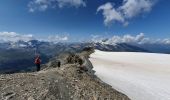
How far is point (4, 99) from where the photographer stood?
56.9 feet

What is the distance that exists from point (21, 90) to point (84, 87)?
5382 millimetres

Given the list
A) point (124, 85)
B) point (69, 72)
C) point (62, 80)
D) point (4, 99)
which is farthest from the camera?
point (124, 85)

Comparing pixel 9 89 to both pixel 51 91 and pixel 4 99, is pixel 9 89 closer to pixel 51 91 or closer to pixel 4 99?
pixel 4 99

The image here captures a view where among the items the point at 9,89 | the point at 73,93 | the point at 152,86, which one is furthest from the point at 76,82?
the point at 152,86

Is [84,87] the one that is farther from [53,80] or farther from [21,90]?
[21,90]

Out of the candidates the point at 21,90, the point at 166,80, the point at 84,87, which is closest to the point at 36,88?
the point at 21,90

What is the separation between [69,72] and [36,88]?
289 inches

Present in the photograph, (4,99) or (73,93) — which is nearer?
(4,99)

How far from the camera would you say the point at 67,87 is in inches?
814

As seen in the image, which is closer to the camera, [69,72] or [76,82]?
[76,82]

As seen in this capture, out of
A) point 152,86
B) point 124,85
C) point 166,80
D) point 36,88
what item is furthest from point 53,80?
point 166,80

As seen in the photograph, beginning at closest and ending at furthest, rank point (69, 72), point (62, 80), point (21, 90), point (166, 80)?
point (21, 90) < point (62, 80) < point (69, 72) < point (166, 80)

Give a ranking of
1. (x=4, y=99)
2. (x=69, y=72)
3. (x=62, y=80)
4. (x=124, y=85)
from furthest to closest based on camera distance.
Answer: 1. (x=124, y=85)
2. (x=69, y=72)
3. (x=62, y=80)
4. (x=4, y=99)

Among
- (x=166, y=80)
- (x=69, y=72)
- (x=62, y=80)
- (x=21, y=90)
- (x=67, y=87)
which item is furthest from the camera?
(x=166, y=80)
